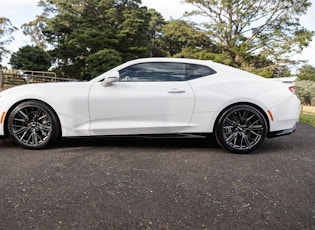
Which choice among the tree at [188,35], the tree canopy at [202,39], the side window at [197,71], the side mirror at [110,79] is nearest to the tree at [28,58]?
the tree canopy at [202,39]

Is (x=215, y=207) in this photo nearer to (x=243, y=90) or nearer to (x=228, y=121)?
(x=228, y=121)

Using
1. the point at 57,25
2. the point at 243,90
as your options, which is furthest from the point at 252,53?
the point at 243,90

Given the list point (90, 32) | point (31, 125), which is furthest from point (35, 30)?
point (31, 125)

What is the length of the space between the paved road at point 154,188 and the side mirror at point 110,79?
0.87 metres

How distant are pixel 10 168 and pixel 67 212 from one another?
123 cm

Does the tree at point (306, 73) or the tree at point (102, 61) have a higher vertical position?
the tree at point (102, 61)

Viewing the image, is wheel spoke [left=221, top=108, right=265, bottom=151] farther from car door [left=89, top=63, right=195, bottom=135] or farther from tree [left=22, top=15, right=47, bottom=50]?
tree [left=22, top=15, right=47, bottom=50]

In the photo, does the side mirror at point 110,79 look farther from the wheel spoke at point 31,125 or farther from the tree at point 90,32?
the tree at point 90,32

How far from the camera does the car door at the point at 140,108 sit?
3.47 meters

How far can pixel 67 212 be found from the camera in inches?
72.5

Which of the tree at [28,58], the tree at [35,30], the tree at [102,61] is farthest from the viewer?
the tree at [35,30]

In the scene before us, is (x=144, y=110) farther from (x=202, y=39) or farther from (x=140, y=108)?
(x=202, y=39)

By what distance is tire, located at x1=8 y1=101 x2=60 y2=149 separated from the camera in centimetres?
344

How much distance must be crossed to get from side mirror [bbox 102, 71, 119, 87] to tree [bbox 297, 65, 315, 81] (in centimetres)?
3746
